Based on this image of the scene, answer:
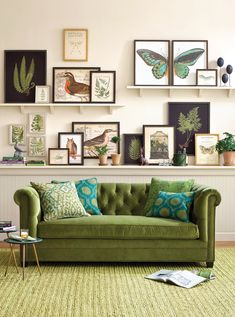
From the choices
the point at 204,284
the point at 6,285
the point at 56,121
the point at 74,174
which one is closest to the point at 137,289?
the point at 204,284

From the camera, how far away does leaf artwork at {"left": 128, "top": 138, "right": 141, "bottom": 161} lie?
25.8 feet

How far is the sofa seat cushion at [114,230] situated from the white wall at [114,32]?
7.20 feet

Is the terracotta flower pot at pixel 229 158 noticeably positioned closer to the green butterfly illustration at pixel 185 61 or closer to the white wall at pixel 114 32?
the white wall at pixel 114 32

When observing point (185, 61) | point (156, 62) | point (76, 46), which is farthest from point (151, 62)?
point (76, 46)

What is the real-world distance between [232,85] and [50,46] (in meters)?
2.37

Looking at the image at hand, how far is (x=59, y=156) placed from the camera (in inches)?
307

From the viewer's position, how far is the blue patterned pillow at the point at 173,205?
20.0 feet

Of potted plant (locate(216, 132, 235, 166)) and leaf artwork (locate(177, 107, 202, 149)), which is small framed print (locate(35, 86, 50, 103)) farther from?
potted plant (locate(216, 132, 235, 166))

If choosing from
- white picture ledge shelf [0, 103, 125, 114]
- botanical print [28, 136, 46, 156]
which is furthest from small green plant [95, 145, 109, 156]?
botanical print [28, 136, 46, 156]

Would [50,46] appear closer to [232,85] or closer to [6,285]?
[232,85]

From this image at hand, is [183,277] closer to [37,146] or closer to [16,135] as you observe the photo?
[37,146]

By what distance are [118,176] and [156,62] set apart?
1.52 m

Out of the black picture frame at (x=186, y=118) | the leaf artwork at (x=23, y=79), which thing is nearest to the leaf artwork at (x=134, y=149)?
the black picture frame at (x=186, y=118)

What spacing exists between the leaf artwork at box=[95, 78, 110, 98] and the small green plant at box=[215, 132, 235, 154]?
60.5 inches
